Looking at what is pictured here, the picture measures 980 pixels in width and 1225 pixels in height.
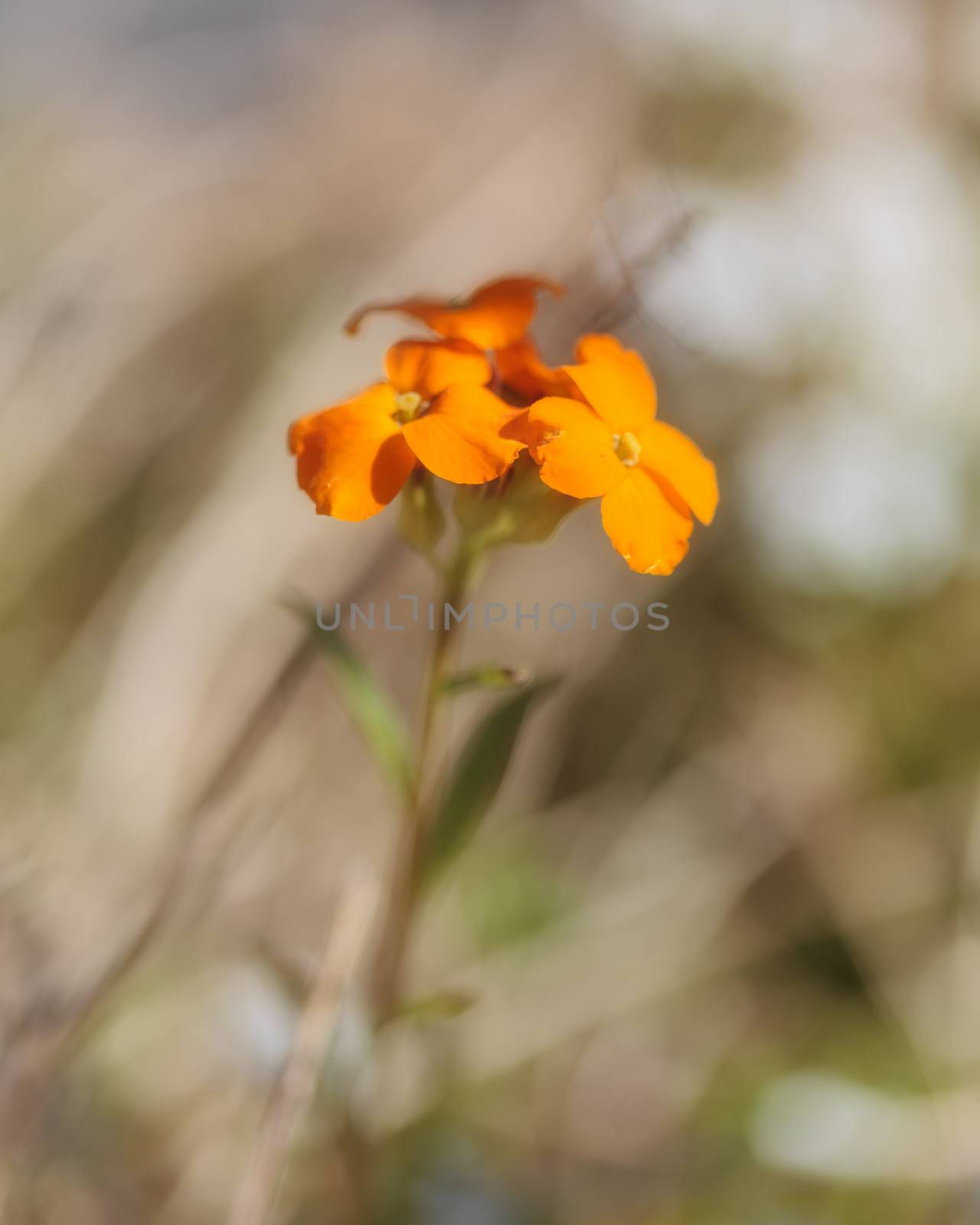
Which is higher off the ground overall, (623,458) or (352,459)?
(352,459)

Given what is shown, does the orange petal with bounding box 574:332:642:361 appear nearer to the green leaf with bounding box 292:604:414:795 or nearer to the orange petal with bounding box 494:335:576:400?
the orange petal with bounding box 494:335:576:400

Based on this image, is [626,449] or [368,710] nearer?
[626,449]

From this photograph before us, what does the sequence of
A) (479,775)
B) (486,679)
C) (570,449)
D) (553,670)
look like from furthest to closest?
(553,670)
(479,775)
(486,679)
(570,449)

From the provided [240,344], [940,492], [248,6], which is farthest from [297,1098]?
[248,6]

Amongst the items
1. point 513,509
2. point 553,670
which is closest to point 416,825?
point 513,509

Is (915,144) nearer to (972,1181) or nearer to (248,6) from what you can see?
(972,1181)

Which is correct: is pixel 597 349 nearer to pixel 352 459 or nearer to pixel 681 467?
pixel 681 467

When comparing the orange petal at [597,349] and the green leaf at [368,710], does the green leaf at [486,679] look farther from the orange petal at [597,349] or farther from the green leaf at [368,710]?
the orange petal at [597,349]
